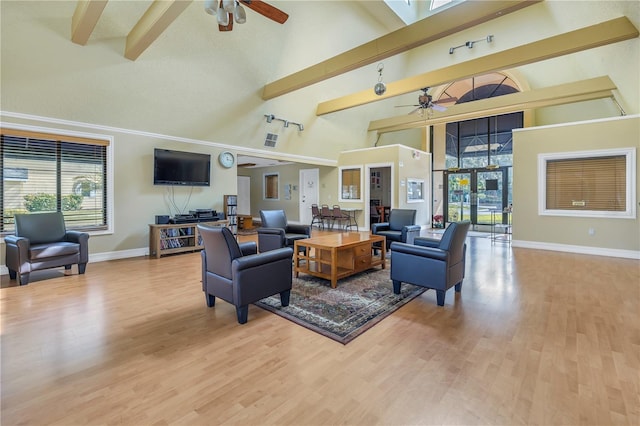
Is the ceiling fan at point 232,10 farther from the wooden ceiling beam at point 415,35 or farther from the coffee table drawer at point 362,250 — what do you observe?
the coffee table drawer at point 362,250

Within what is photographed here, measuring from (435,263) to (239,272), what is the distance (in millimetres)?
2042

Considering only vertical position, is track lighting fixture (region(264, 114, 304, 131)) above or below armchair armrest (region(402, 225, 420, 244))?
above

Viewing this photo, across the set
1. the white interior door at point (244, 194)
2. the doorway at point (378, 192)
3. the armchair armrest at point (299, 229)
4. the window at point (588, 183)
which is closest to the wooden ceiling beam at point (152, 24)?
the armchair armrest at point (299, 229)

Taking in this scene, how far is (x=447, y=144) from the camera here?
429 inches

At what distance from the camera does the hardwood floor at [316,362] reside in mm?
1679

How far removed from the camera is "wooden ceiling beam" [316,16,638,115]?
4.35 metres

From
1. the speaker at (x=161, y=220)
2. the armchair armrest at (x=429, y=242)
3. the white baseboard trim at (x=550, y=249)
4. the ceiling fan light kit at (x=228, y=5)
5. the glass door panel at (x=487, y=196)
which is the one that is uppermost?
the ceiling fan light kit at (x=228, y=5)

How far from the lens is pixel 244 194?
43.0ft

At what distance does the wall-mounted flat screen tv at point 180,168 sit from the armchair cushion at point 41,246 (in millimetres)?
1857

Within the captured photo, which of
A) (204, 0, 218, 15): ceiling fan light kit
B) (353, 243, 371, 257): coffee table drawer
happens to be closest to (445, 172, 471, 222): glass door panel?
(353, 243, 371, 257): coffee table drawer

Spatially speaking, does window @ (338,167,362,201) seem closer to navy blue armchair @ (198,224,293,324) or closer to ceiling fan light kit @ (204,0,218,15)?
navy blue armchair @ (198,224,293,324)

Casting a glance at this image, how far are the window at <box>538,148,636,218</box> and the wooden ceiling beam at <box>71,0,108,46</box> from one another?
828 centimetres

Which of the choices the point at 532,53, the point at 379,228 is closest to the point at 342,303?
the point at 379,228

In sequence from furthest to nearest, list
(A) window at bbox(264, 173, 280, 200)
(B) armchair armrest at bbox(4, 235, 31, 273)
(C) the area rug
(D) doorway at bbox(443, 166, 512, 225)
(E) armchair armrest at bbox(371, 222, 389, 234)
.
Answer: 1. (A) window at bbox(264, 173, 280, 200)
2. (D) doorway at bbox(443, 166, 512, 225)
3. (E) armchair armrest at bbox(371, 222, 389, 234)
4. (B) armchair armrest at bbox(4, 235, 31, 273)
5. (C) the area rug
